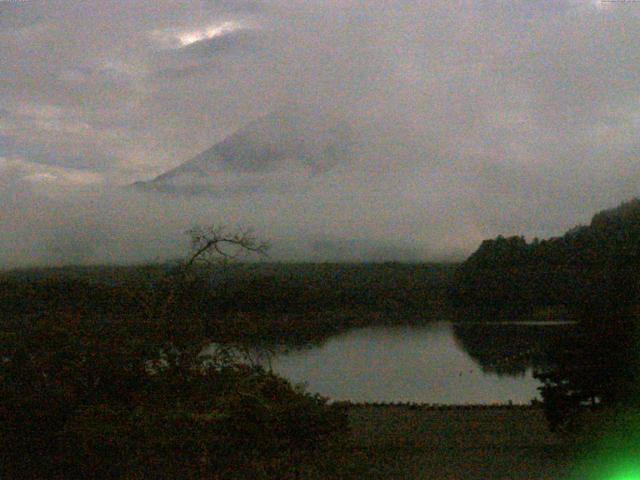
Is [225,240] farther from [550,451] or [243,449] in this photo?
[550,451]

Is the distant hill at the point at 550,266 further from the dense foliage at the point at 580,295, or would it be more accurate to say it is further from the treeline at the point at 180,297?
the treeline at the point at 180,297

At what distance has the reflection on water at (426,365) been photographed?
20031 millimetres

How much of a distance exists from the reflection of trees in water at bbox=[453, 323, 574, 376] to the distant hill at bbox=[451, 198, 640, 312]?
1.24 metres

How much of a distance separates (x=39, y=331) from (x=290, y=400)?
296 cm

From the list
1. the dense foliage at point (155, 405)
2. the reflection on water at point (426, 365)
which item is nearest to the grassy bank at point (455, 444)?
the dense foliage at point (155, 405)

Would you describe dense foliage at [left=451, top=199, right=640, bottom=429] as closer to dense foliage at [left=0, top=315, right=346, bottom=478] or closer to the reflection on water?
the reflection on water

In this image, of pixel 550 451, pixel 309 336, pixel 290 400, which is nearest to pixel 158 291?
pixel 290 400

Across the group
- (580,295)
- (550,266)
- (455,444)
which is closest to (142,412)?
(455,444)

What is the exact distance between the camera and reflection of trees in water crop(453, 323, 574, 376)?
82.3ft

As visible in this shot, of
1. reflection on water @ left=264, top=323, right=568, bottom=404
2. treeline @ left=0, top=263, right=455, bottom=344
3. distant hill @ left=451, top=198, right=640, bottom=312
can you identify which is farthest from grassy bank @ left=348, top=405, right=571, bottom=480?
distant hill @ left=451, top=198, right=640, bottom=312

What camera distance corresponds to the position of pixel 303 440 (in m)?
8.84

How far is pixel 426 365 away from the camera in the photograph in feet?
89.0

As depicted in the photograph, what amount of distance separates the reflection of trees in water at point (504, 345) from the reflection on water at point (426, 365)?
0.03 metres

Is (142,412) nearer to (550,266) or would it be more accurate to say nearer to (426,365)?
(426,365)
